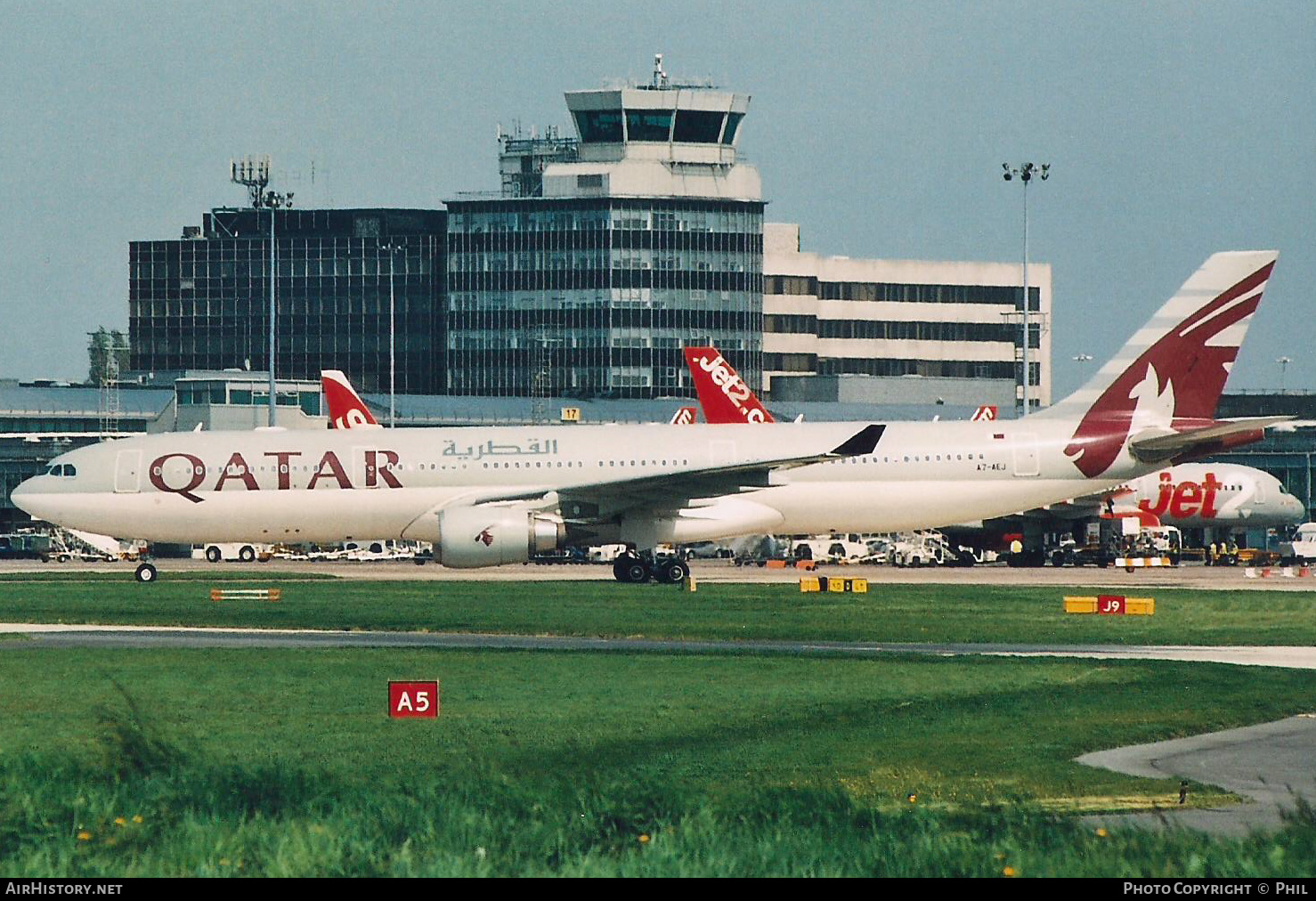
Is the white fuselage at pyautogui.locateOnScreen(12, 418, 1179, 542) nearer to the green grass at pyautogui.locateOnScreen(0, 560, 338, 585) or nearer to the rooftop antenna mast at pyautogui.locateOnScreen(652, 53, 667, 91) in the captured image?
the green grass at pyautogui.locateOnScreen(0, 560, 338, 585)

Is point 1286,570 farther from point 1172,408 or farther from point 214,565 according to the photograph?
point 214,565

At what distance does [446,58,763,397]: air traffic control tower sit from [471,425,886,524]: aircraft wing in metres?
110

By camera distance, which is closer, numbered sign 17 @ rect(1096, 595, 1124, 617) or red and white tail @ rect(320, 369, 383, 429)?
numbered sign 17 @ rect(1096, 595, 1124, 617)

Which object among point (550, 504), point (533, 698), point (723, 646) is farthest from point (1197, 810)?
point (550, 504)

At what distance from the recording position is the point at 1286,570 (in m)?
72.2

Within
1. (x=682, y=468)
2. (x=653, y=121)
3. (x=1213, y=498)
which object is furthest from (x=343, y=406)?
(x=653, y=121)

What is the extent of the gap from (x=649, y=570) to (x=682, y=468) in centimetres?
316

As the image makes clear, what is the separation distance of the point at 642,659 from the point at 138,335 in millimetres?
167390

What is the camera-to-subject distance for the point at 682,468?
55156 mm

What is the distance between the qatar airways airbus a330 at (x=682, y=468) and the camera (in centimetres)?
5494

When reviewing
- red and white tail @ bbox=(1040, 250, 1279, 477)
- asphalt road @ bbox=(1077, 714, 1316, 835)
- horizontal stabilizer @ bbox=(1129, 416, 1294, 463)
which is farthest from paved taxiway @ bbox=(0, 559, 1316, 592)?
asphalt road @ bbox=(1077, 714, 1316, 835)

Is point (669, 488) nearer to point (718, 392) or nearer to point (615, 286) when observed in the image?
point (718, 392)

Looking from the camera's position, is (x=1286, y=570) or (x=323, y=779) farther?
(x=1286, y=570)

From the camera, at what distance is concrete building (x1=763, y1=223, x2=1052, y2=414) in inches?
6767
